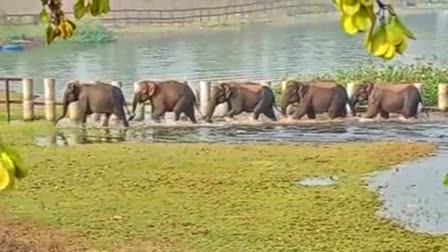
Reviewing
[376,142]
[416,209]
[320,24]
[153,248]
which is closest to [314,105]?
[376,142]

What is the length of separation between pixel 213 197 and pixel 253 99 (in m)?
5.25

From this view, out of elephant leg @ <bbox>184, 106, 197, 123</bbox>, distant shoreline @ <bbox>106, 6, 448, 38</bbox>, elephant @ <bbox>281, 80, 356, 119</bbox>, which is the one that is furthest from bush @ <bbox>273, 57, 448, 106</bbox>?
distant shoreline @ <bbox>106, 6, 448, 38</bbox>

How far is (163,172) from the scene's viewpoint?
8.91 metres

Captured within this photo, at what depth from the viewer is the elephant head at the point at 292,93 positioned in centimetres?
1313

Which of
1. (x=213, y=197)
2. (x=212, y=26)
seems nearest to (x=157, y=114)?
(x=213, y=197)

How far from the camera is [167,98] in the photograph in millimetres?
13031

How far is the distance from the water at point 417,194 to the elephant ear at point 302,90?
3.37 metres

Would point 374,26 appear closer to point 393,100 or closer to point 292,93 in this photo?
point 393,100

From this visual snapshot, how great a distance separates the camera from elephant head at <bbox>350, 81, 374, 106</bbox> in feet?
43.4

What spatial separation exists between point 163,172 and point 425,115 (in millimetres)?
5266

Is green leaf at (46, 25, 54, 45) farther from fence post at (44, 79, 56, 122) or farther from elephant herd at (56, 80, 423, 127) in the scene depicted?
fence post at (44, 79, 56, 122)

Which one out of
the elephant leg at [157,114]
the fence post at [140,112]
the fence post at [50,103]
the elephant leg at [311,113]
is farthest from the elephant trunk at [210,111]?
the fence post at [50,103]

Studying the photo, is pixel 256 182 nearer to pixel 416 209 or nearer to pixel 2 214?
pixel 416 209

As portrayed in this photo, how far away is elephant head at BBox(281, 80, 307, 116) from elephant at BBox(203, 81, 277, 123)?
0.20 metres
